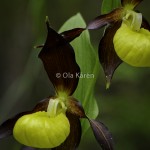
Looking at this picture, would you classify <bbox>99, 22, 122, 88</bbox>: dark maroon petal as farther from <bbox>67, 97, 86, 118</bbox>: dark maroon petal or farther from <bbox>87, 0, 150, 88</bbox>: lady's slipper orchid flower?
<bbox>67, 97, 86, 118</bbox>: dark maroon petal

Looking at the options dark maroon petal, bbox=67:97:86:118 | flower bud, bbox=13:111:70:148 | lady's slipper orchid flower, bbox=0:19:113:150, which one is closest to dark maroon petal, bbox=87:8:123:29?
lady's slipper orchid flower, bbox=0:19:113:150

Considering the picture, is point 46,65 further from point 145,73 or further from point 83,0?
point 83,0

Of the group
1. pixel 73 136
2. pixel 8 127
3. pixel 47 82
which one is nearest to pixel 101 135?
pixel 73 136

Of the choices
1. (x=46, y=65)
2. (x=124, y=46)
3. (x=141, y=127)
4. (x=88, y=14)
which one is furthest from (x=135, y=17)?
(x=88, y=14)

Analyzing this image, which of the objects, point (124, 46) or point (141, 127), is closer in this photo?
point (124, 46)

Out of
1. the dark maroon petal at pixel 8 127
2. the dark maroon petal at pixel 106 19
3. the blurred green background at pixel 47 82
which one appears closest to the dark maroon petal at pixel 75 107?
the dark maroon petal at pixel 8 127

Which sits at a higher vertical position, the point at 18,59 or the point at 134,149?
the point at 18,59
